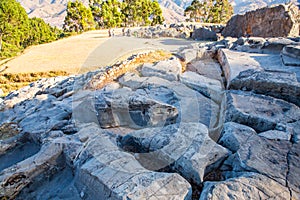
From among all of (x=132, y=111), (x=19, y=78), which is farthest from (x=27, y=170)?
(x=19, y=78)

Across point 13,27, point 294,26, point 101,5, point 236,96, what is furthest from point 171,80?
point 101,5

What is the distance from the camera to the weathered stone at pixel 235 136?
2711mm

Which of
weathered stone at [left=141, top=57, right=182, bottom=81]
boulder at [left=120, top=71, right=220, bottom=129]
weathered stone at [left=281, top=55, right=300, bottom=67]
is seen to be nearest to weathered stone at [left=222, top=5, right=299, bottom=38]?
weathered stone at [left=281, top=55, right=300, bottom=67]

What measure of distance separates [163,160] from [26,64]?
15341 millimetres

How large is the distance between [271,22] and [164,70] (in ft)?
39.8

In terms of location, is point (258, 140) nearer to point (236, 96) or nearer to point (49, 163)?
point (236, 96)

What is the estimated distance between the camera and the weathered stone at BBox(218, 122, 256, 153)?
8.89ft

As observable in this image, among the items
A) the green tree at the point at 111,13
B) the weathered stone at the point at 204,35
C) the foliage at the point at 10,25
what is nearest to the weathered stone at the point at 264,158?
the weathered stone at the point at 204,35

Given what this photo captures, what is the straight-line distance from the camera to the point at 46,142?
3.50 meters

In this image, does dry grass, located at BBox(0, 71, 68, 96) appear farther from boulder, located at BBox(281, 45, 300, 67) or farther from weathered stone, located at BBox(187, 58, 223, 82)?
boulder, located at BBox(281, 45, 300, 67)

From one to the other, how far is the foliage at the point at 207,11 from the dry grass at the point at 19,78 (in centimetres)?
4403

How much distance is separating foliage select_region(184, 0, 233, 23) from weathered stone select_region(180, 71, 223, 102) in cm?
4803

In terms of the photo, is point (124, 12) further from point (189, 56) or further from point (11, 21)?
point (189, 56)

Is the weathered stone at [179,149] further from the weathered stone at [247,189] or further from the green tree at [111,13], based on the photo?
the green tree at [111,13]
